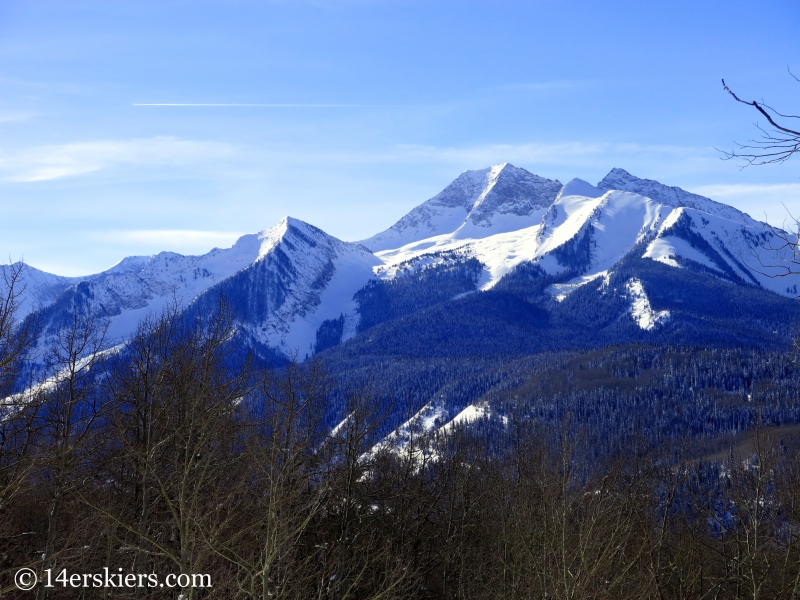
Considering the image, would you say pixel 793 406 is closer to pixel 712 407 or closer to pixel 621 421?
pixel 712 407

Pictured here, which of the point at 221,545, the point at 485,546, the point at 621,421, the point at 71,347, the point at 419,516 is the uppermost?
the point at 71,347

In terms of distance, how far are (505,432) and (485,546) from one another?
415 ft

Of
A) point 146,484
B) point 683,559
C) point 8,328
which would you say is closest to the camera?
point 8,328

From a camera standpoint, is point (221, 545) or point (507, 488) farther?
point (507, 488)

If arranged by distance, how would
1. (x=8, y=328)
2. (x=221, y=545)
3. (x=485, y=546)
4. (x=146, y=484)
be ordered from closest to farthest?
1. (x=221, y=545)
2. (x=8, y=328)
3. (x=146, y=484)
4. (x=485, y=546)

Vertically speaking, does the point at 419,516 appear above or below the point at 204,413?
below

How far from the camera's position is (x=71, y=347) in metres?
19.6

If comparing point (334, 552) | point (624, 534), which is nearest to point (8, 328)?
point (334, 552)

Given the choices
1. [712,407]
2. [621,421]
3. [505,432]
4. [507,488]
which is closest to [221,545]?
[507,488]

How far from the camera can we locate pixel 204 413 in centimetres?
1692

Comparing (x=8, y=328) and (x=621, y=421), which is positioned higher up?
(x=8, y=328)

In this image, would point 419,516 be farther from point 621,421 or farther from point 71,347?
point 621,421

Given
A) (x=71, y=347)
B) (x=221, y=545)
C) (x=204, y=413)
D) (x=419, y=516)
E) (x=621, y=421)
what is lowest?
(x=621, y=421)

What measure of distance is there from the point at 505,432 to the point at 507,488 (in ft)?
439
